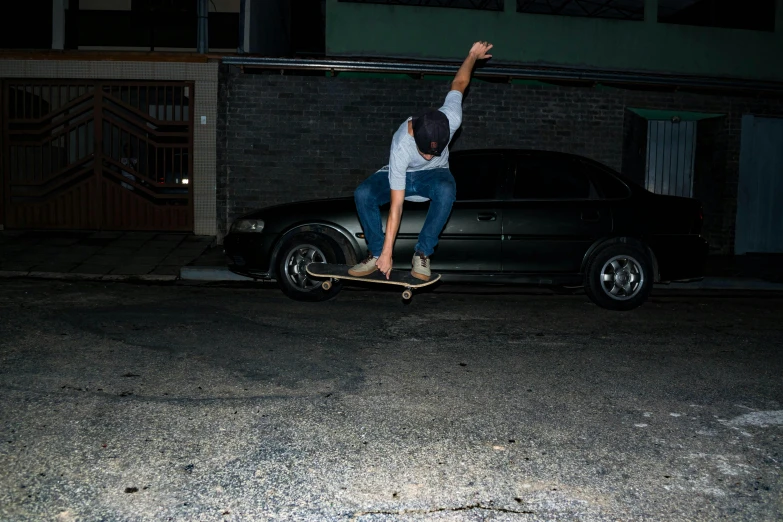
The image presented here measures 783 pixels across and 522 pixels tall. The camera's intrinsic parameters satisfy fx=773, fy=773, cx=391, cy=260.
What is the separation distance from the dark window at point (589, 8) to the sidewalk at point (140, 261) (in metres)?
4.79

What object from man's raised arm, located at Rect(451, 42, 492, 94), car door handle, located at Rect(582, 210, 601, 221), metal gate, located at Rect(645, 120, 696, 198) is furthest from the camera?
metal gate, located at Rect(645, 120, 696, 198)

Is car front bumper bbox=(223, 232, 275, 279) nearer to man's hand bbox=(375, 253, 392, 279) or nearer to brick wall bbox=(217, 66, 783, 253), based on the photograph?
man's hand bbox=(375, 253, 392, 279)

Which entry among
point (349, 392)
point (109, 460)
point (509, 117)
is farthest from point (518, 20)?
point (109, 460)

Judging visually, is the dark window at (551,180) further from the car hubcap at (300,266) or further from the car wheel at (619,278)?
the car hubcap at (300,266)

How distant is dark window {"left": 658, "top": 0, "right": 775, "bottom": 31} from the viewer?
14.6m

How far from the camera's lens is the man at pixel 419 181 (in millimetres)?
5762

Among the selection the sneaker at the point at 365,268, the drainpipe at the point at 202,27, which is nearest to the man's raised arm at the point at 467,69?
the sneaker at the point at 365,268

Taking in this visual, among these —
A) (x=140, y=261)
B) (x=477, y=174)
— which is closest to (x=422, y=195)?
(x=477, y=174)

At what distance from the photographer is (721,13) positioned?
1484 centimetres

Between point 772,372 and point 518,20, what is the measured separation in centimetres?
991

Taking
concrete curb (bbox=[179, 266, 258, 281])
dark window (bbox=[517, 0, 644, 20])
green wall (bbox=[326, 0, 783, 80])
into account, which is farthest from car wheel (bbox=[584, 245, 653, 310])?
dark window (bbox=[517, 0, 644, 20])

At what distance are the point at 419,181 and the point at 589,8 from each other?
31.1 feet

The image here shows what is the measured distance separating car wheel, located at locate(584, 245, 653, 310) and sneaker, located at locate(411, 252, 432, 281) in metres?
2.22

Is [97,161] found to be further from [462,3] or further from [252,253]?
[462,3]
